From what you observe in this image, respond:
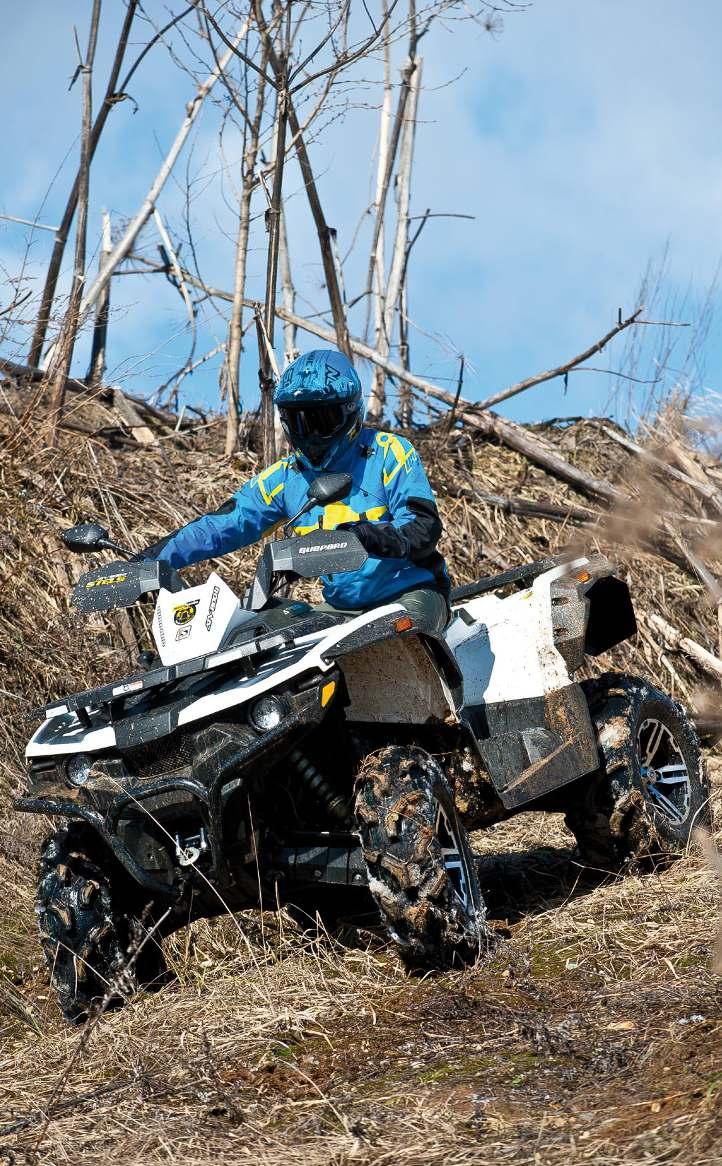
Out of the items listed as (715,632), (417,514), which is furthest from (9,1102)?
(715,632)

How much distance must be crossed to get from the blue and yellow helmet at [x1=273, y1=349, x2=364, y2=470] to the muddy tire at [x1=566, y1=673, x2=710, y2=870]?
1.67m

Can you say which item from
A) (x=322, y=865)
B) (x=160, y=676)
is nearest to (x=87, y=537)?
(x=160, y=676)

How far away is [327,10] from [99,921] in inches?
226

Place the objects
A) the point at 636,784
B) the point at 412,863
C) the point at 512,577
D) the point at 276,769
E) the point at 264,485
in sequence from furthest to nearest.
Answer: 1. the point at 512,577
2. the point at 636,784
3. the point at 264,485
4. the point at 276,769
5. the point at 412,863

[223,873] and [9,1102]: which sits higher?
[223,873]

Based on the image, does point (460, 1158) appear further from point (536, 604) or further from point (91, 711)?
point (536, 604)

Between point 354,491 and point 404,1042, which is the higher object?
point 354,491

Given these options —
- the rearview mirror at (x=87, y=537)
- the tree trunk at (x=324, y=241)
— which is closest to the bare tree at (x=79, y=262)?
the tree trunk at (x=324, y=241)

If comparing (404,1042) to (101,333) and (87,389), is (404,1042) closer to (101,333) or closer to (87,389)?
(87,389)

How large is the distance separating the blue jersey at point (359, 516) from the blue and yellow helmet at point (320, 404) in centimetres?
9

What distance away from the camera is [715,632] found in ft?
33.7

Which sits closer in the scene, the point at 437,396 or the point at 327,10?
the point at 327,10

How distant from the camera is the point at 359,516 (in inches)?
211

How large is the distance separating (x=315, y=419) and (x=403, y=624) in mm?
1078
